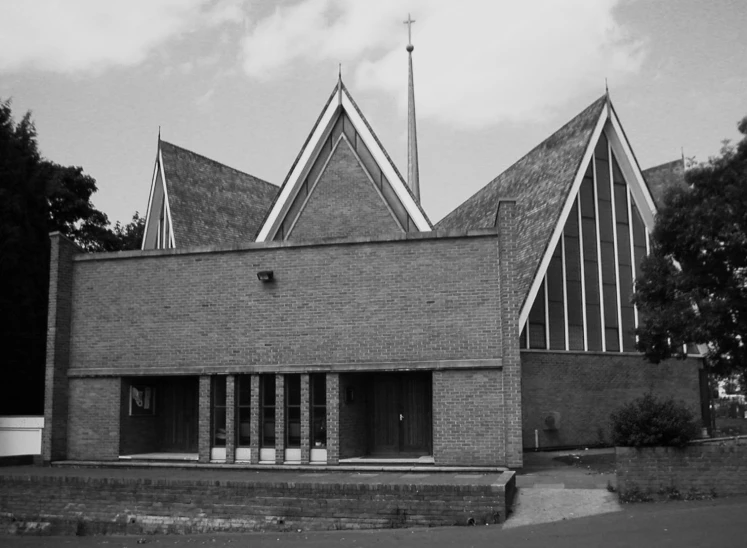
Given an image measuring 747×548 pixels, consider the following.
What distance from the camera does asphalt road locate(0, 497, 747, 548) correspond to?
11148 mm

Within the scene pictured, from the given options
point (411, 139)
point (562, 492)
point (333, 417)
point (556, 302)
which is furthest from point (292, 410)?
point (411, 139)

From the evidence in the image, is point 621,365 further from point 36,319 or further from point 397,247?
point 36,319

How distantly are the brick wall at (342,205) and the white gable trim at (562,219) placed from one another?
492 cm

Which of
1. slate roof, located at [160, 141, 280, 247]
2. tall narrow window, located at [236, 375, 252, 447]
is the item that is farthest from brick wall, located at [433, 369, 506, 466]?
slate roof, located at [160, 141, 280, 247]

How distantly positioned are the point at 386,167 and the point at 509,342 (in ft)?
28.0

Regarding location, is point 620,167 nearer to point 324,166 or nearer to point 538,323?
point 538,323

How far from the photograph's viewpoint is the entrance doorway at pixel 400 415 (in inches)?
780

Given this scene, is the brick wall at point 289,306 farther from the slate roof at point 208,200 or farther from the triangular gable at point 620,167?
the slate roof at point 208,200

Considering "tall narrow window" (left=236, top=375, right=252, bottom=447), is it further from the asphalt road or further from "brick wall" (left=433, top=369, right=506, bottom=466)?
the asphalt road

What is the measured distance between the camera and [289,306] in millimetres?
19250

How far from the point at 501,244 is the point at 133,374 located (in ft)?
32.5

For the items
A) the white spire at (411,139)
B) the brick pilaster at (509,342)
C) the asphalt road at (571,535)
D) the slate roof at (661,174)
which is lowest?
the asphalt road at (571,535)

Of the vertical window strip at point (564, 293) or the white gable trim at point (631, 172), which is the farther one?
the white gable trim at point (631, 172)

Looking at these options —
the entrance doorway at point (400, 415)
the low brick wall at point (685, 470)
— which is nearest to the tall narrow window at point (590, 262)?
the entrance doorway at point (400, 415)
